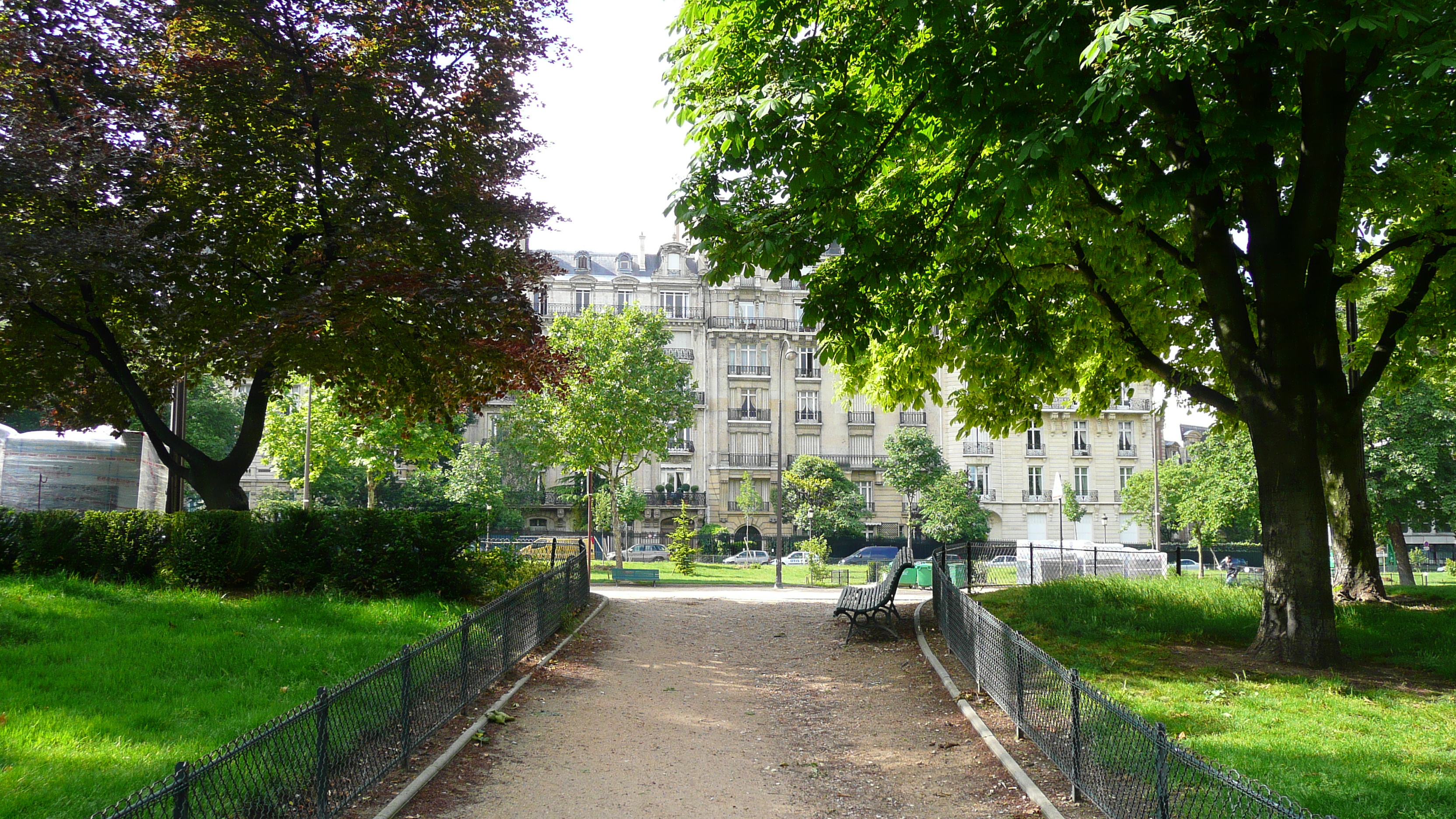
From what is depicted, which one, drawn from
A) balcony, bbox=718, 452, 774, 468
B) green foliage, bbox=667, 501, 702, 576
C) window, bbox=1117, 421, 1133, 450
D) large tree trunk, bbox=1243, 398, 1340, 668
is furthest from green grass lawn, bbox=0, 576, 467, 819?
window, bbox=1117, 421, 1133, 450

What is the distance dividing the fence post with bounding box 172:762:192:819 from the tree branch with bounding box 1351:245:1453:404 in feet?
43.7

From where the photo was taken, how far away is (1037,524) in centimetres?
5466

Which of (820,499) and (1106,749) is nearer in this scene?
(1106,749)

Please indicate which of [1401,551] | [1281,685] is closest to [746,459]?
[1401,551]

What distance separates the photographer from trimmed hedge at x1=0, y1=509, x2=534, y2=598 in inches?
479

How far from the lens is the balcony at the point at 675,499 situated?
170 feet

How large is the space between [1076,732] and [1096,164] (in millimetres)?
7290

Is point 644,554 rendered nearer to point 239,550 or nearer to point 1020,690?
point 239,550

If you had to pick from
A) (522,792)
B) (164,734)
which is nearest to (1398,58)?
(522,792)

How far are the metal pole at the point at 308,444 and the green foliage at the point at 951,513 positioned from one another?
29.6 metres

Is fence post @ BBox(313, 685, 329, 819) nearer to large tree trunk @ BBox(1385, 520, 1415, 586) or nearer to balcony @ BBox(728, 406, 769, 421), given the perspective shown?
large tree trunk @ BBox(1385, 520, 1415, 586)

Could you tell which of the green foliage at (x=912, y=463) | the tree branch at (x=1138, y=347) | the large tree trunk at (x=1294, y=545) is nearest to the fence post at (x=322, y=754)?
the large tree trunk at (x=1294, y=545)

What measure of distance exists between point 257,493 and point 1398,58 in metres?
58.5

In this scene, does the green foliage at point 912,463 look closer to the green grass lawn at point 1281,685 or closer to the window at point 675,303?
the window at point 675,303
